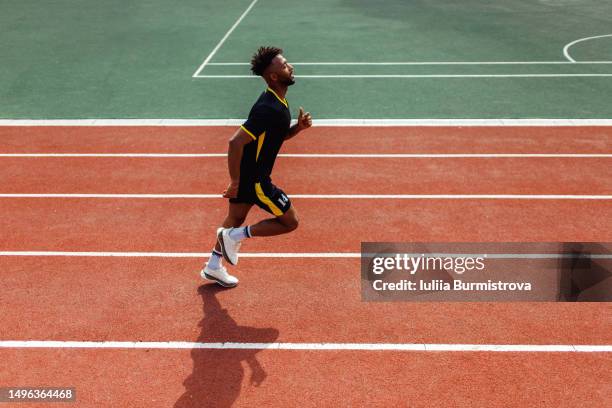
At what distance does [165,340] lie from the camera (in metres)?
5.34

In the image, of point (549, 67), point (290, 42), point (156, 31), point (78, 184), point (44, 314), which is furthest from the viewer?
point (156, 31)

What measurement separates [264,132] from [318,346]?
1.97 metres

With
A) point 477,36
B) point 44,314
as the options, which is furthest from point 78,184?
point 477,36

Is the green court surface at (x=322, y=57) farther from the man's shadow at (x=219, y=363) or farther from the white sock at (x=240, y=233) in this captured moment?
the man's shadow at (x=219, y=363)

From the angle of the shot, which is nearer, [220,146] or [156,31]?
[220,146]

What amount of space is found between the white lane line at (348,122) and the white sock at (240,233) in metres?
5.60

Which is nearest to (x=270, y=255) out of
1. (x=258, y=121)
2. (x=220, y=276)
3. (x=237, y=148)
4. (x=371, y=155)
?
(x=220, y=276)

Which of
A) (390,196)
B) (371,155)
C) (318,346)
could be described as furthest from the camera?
(371,155)

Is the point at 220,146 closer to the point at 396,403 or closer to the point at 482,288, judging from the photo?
the point at 482,288

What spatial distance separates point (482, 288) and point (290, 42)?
489 inches

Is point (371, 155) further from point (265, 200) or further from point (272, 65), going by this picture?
point (272, 65)

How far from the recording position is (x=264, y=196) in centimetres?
560

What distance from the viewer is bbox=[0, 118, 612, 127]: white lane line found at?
428 inches

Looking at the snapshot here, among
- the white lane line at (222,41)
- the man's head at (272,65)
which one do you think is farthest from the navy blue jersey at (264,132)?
the white lane line at (222,41)
